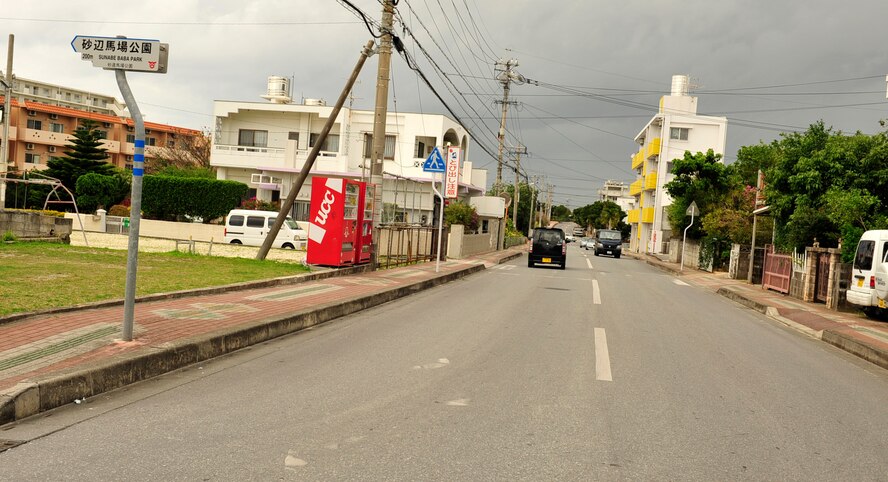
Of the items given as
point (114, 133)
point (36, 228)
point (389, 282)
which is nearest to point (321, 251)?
point (389, 282)

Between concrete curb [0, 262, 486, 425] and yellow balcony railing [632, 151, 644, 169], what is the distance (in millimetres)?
65699

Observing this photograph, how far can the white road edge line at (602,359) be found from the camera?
775 centimetres

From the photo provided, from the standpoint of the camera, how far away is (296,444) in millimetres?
4875

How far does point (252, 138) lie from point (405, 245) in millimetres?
23789

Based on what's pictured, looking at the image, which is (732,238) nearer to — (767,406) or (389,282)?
(389,282)

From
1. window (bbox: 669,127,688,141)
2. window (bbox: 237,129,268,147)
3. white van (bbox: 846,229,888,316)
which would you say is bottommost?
white van (bbox: 846,229,888,316)

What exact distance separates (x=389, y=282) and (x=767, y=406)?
1165 cm

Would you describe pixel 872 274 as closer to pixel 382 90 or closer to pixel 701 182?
pixel 382 90

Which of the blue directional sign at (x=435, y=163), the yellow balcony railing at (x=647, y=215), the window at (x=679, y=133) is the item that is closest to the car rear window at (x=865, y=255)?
the blue directional sign at (x=435, y=163)

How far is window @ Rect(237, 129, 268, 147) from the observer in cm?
4803

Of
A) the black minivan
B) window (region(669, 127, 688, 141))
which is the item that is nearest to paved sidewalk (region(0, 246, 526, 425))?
the black minivan

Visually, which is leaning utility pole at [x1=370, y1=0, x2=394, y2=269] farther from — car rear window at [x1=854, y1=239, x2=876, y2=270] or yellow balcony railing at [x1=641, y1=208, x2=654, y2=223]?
yellow balcony railing at [x1=641, y1=208, x2=654, y2=223]

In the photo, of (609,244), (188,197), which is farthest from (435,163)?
(609,244)

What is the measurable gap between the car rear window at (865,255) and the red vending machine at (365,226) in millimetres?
12260
